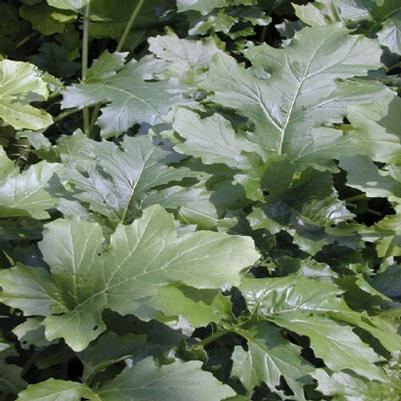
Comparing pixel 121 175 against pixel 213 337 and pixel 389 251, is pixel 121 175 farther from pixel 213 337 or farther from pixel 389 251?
pixel 389 251

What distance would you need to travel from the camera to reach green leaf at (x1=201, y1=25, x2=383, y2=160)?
1.74m

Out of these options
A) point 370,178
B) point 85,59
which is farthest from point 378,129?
point 85,59

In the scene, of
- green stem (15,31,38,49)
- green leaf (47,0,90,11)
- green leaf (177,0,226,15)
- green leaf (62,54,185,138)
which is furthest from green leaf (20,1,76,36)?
green leaf (62,54,185,138)

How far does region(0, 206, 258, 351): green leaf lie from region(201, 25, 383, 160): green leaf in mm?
450

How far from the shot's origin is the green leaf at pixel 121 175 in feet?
5.19

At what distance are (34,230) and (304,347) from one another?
65cm

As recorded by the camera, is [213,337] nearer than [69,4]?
Yes

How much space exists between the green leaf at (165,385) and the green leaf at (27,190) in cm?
41

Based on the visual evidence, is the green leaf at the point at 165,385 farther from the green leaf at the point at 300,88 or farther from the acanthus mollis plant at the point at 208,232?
the green leaf at the point at 300,88

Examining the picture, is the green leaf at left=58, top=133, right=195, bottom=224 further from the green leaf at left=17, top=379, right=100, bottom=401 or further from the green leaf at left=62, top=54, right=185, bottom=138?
the green leaf at left=17, top=379, right=100, bottom=401

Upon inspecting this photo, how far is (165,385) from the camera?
1.24 meters

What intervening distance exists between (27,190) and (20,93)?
514 millimetres

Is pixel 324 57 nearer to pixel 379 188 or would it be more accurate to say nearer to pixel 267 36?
pixel 379 188

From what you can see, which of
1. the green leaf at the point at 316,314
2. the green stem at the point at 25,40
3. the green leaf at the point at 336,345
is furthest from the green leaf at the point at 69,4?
the green leaf at the point at 336,345
